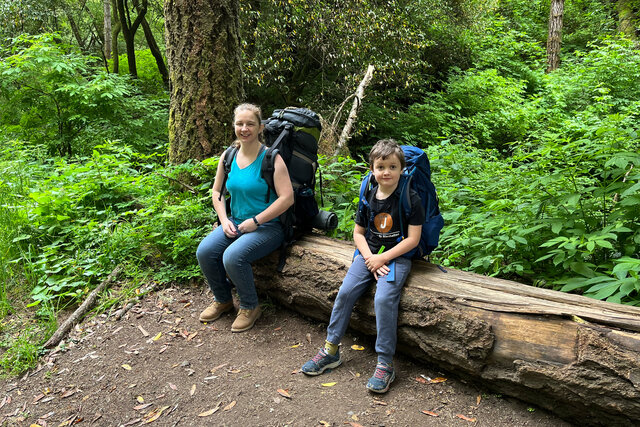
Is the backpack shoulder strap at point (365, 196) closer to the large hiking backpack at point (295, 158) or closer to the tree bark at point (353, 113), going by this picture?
the large hiking backpack at point (295, 158)

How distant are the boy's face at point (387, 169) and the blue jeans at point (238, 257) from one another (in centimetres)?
115

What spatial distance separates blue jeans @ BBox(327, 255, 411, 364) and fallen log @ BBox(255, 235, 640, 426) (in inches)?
4.1

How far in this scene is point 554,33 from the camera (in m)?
13.3

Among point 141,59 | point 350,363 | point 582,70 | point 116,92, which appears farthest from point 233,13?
point 141,59

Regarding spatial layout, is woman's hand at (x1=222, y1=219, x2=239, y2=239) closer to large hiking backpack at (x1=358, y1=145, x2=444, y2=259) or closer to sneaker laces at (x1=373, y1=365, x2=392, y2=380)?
large hiking backpack at (x1=358, y1=145, x2=444, y2=259)

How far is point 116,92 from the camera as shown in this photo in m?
7.17

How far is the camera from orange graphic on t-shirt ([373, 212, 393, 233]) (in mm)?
3045

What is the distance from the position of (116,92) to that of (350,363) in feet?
21.3

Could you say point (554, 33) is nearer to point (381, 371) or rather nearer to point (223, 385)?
point (381, 371)

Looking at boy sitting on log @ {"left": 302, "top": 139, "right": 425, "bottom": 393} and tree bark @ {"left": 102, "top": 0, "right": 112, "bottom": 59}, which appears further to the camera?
tree bark @ {"left": 102, "top": 0, "right": 112, "bottom": 59}

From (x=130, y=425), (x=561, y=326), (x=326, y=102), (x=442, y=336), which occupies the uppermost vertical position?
(x=326, y=102)

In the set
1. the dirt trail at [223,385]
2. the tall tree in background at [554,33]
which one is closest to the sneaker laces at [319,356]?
the dirt trail at [223,385]

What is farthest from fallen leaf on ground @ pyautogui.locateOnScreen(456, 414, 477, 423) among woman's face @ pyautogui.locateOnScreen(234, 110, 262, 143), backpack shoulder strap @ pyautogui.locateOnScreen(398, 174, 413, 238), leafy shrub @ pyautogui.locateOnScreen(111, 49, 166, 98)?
leafy shrub @ pyautogui.locateOnScreen(111, 49, 166, 98)

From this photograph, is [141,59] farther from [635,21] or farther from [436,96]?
[635,21]
